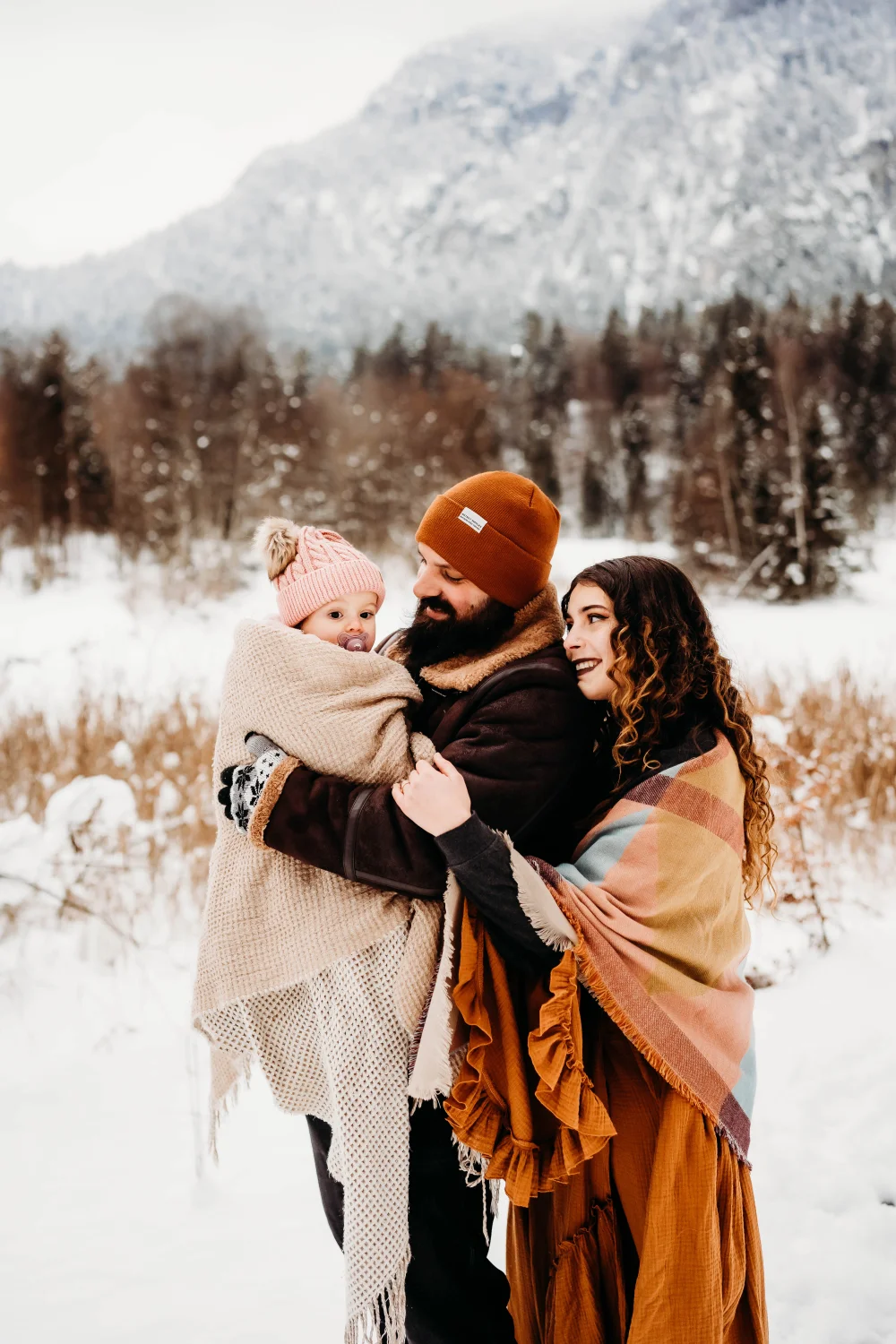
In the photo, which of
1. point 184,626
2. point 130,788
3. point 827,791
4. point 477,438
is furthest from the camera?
point 477,438

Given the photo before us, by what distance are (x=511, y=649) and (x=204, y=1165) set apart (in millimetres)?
1948

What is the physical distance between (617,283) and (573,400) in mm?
12492

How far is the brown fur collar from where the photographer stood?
1.45 metres

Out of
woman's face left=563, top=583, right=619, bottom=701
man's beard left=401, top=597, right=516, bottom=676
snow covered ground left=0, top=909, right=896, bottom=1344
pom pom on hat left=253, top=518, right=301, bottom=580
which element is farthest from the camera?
snow covered ground left=0, top=909, right=896, bottom=1344

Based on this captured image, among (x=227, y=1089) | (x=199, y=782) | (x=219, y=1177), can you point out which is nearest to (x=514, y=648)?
(x=227, y=1089)

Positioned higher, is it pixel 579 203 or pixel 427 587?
pixel 579 203

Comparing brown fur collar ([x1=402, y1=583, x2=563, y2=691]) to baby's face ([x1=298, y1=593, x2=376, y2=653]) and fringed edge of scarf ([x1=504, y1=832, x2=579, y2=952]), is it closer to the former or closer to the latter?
baby's face ([x1=298, y1=593, x2=376, y2=653])

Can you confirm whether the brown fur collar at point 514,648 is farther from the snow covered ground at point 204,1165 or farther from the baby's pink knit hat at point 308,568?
the snow covered ground at point 204,1165

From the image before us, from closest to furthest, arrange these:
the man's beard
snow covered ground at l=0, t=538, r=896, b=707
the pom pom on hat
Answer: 1. the man's beard
2. the pom pom on hat
3. snow covered ground at l=0, t=538, r=896, b=707

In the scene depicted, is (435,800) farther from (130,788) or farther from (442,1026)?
(130,788)

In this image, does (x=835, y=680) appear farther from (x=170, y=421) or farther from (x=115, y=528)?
(x=170, y=421)

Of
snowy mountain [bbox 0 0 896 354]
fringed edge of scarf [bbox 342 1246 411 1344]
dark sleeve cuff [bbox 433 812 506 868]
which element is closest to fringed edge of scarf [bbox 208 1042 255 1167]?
fringed edge of scarf [bbox 342 1246 411 1344]

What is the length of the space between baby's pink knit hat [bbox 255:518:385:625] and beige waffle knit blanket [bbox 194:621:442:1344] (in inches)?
5.4

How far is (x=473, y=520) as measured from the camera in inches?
61.3
